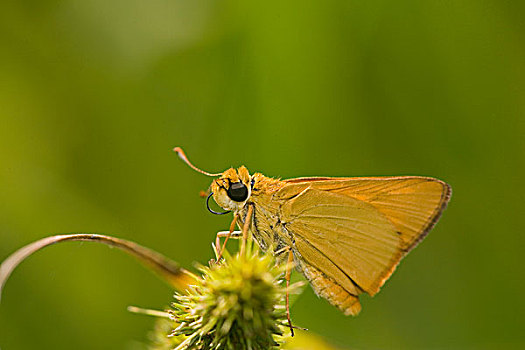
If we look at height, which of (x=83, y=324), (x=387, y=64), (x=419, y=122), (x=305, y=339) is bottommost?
(x=305, y=339)

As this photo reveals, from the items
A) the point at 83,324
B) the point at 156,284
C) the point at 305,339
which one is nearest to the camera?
the point at 305,339

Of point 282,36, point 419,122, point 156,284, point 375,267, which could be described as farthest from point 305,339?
point 282,36

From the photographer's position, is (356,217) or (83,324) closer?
(356,217)

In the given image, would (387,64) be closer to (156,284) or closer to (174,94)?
(174,94)

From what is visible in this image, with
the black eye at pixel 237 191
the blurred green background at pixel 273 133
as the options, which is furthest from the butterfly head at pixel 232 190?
the blurred green background at pixel 273 133

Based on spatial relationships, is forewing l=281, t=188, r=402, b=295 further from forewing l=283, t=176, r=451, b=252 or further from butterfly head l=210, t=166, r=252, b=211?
butterfly head l=210, t=166, r=252, b=211

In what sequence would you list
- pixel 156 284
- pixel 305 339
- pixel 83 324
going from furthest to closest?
pixel 156 284, pixel 83 324, pixel 305 339

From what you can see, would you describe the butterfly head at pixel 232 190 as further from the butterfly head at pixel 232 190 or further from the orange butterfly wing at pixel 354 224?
the orange butterfly wing at pixel 354 224
